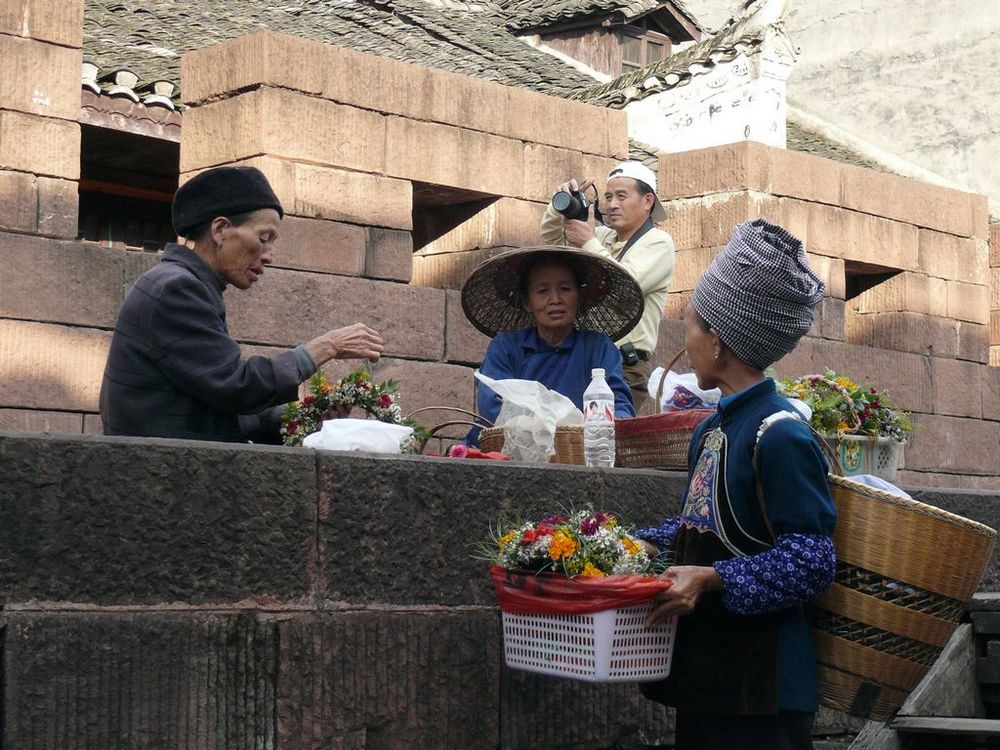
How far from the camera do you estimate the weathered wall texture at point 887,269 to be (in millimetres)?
9500

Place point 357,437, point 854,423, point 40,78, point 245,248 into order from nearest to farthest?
point 357,437, point 245,248, point 854,423, point 40,78

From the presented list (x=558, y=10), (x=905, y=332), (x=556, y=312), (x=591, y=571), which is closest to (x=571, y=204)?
(x=556, y=312)

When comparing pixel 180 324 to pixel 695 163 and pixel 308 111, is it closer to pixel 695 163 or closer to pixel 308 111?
pixel 308 111

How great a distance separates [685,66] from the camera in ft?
46.1

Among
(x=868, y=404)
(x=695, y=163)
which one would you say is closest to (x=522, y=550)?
(x=868, y=404)

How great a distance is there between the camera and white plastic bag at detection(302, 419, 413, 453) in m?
4.67

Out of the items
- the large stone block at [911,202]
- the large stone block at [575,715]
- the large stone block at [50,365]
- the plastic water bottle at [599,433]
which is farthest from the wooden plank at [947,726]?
the large stone block at [911,202]

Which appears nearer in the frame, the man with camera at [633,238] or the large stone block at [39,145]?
the man with camera at [633,238]

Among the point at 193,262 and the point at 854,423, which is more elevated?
the point at 193,262

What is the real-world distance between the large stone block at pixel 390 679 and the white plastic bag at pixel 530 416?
30.3 inches

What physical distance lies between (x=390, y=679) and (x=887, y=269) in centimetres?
675

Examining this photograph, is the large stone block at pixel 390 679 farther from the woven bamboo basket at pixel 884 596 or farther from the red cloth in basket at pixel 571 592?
the woven bamboo basket at pixel 884 596

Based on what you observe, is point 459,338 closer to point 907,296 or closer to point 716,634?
point 907,296

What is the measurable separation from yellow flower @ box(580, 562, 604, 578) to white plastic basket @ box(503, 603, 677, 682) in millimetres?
86
